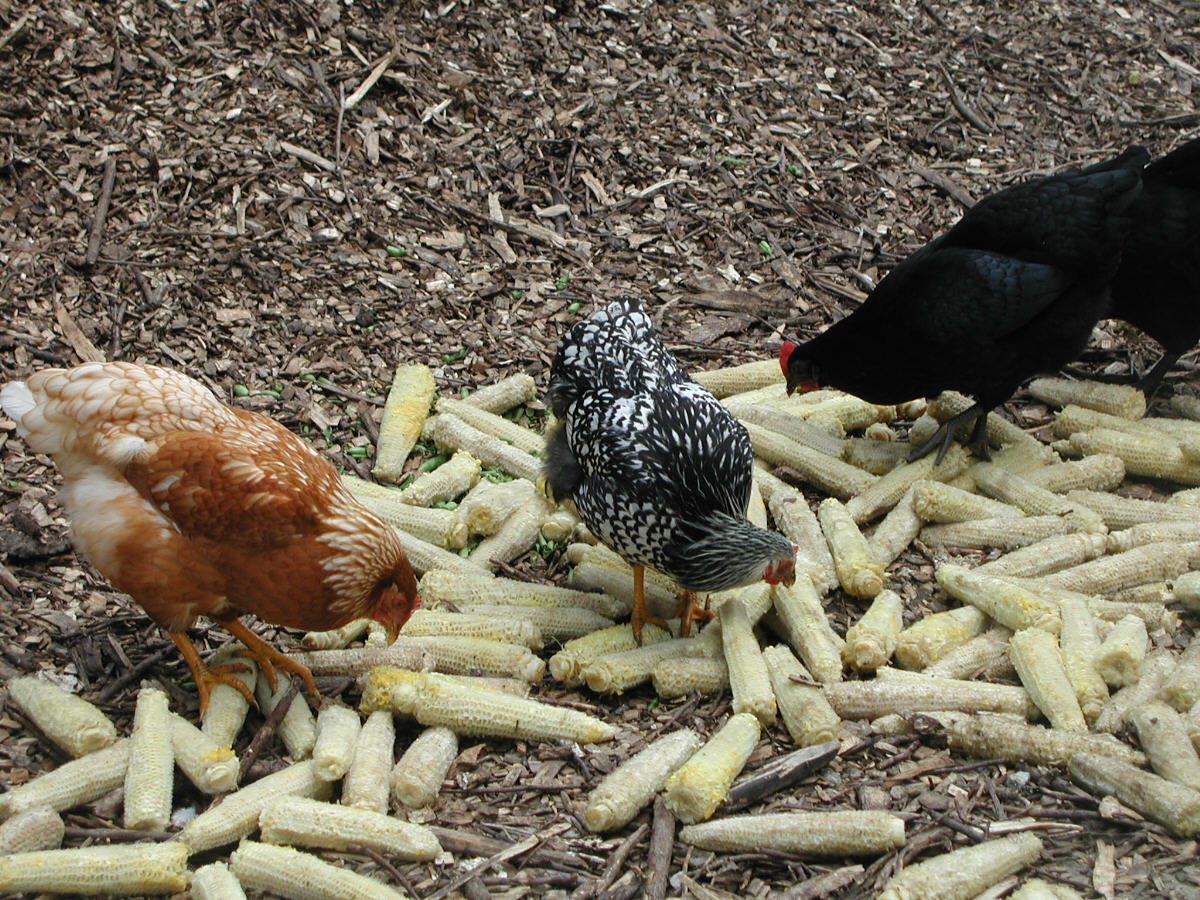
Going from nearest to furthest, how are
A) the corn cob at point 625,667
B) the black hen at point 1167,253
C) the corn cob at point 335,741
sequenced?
the corn cob at point 335,741
the corn cob at point 625,667
the black hen at point 1167,253

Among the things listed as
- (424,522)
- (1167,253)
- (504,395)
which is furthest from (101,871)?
(1167,253)

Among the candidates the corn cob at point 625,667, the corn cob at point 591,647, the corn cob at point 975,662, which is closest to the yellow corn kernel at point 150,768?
the corn cob at point 591,647

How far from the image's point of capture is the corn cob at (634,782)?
3756mm

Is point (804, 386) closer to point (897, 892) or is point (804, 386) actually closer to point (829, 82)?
point (897, 892)

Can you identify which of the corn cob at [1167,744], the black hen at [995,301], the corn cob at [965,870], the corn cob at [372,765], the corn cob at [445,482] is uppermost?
the black hen at [995,301]

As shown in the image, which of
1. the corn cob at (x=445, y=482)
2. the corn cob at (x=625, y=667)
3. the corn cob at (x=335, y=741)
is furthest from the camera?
the corn cob at (x=445, y=482)

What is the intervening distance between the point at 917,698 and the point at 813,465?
5.90 feet

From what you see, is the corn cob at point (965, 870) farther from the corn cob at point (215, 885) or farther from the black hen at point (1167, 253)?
the black hen at point (1167, 253)

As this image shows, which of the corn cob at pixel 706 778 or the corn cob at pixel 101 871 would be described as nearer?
the corn cob at pixel 101 871

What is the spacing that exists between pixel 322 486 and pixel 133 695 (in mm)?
1255

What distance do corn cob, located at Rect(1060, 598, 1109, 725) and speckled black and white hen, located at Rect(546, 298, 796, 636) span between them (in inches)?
49.1

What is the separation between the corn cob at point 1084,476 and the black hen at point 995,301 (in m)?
0.45

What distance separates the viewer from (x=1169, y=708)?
404 cm

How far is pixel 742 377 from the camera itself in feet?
21.1
